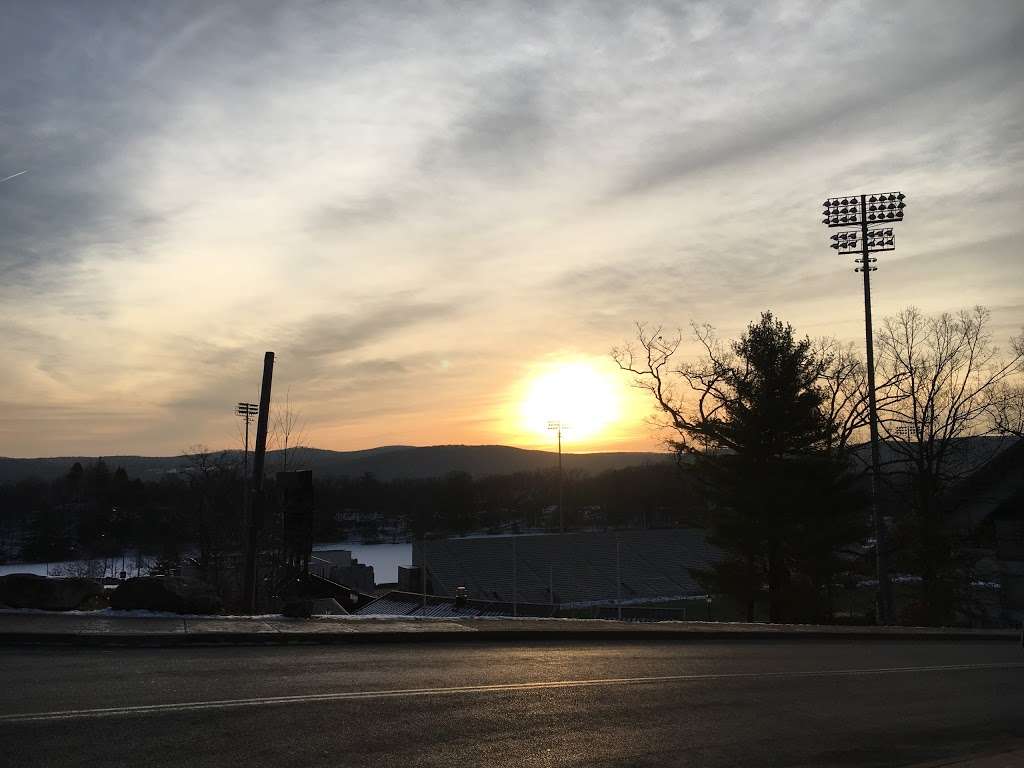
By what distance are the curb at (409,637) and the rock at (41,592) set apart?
2652 mm

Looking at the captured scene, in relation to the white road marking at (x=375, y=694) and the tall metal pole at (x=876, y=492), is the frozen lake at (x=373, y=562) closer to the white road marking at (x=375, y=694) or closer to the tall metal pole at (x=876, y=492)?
the tall metal pole at (x=876, y=492)

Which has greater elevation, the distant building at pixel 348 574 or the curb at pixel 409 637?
the curb at pixel 409 637

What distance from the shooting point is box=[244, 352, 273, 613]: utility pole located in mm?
16562

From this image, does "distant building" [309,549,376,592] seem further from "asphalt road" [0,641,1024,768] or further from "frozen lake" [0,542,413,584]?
"asphalt road" [0,641,1024,768]

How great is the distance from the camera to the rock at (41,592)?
12539mm

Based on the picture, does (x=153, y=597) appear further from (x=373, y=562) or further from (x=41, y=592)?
(x=373, y=562)

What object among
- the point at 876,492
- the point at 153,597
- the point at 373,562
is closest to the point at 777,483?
the point at 876,492

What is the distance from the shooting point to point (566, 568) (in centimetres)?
5525

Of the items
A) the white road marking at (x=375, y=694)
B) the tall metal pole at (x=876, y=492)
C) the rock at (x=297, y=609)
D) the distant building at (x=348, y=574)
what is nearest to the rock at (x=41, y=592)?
the rock at (x=297, y=609)

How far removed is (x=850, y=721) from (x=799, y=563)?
971 inches

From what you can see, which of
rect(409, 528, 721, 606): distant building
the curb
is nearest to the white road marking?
the curb

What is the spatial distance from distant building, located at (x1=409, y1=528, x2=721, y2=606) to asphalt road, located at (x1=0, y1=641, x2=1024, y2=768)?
1449 inches

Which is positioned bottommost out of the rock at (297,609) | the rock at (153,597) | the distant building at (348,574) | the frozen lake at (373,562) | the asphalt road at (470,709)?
the frozen lake at (373,562)

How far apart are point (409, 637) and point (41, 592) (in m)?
5.47
